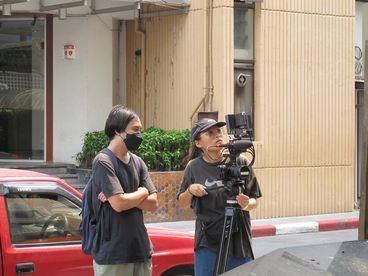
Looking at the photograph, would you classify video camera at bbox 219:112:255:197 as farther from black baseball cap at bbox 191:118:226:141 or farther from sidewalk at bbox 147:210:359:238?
sidewalk at bbox 147:210:359:238

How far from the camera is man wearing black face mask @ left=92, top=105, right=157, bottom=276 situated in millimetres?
4234

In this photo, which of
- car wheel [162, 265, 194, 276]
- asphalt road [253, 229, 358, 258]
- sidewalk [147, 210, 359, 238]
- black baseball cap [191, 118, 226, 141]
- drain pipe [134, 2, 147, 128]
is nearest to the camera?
black baseball cap [191, 118, 226, 141]

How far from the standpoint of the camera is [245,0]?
1284 cm

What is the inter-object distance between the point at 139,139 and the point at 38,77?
1012 centimetres

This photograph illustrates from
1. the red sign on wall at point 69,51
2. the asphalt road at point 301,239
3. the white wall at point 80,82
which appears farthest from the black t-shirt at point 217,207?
the red sign on wall at point 69,51

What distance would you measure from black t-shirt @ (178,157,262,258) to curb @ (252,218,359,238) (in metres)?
7.14

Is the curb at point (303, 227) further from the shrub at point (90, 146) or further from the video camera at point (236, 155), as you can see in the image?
the video camera at point (236, 155)

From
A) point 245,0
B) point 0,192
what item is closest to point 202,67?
point 245,0

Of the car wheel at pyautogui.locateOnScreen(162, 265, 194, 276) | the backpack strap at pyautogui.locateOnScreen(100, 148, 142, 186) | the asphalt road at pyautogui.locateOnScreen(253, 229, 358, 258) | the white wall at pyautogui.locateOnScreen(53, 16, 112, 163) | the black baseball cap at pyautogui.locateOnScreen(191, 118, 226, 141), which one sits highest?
the white wall at pyautogui.locateOnScreen(53, 16, 112, 163)

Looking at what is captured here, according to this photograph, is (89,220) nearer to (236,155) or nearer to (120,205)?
(120,205)

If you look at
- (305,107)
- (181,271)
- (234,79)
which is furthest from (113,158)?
(305,107)

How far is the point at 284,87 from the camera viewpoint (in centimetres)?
1320

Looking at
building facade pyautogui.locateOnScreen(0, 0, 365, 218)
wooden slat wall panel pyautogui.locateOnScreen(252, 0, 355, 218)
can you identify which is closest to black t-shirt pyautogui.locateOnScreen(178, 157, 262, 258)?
building facade pyautogui.locateOnScreen(0, 0, 365, 218)

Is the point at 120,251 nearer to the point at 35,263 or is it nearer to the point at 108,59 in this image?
the point at 35,263
